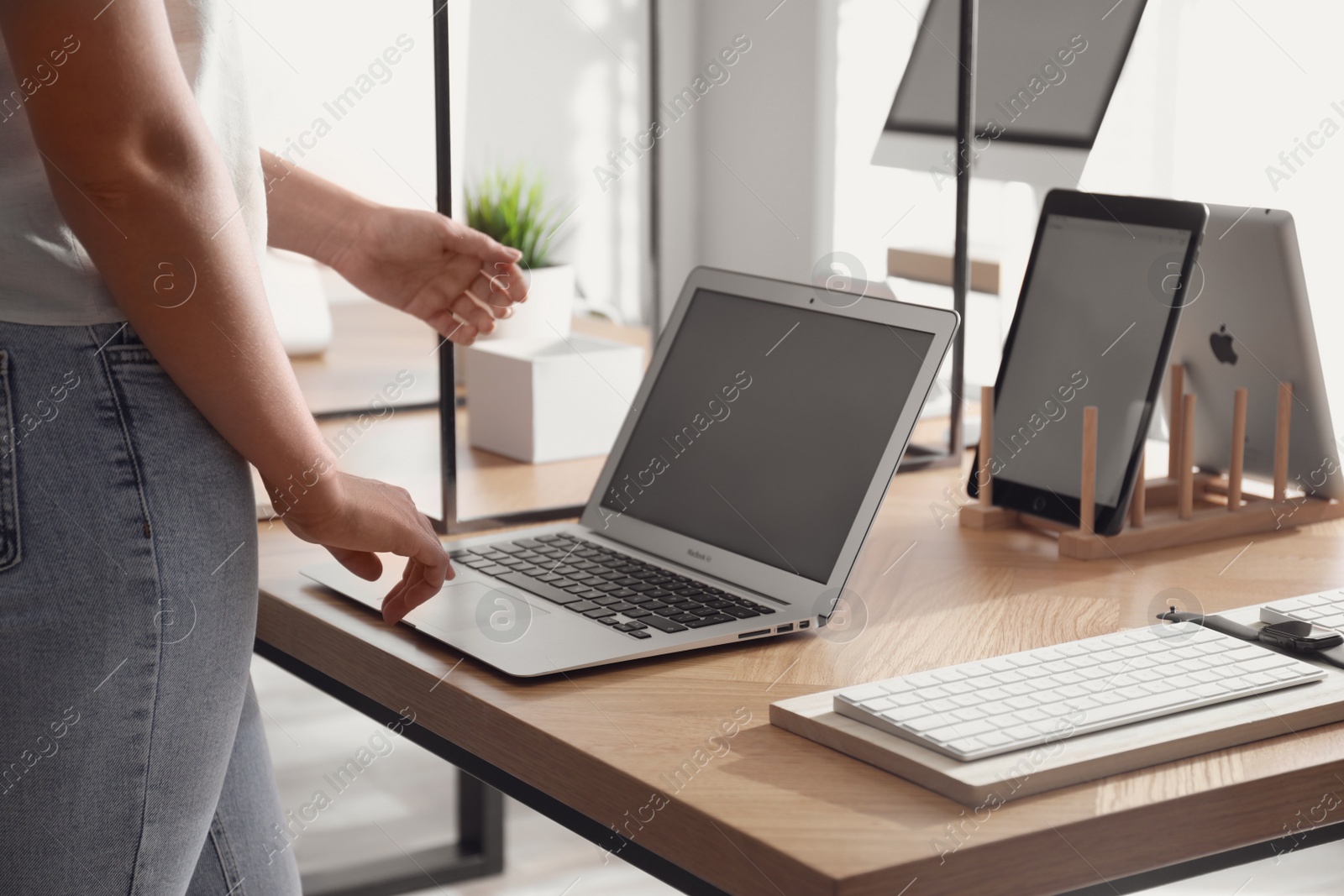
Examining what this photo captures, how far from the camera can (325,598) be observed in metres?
1.05

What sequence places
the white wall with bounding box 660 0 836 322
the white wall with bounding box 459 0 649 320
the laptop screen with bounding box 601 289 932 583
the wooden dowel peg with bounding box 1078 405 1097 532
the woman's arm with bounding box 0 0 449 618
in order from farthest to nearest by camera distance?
the white wall with bounding box 459 0 649 320 → the white wall with bounding box 660 0 836 322 → the wooden dowel peg with bounding box 1078 405 1097 532 → the laptop screen with bounding box 601 289 932 583 → the woman's arm with bounding box 0 0 449 618

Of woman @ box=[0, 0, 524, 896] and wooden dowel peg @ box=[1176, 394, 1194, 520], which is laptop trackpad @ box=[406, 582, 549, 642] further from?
wooden dowel peg @ box=[1176, 394, 1194, 520]

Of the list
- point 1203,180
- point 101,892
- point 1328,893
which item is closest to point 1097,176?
point 1203,180

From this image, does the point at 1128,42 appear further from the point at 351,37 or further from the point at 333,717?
the point at 333,717

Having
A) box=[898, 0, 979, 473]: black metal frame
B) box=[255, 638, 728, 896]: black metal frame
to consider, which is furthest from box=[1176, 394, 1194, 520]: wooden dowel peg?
box=[255, 638, 728, 896]: black metal frame

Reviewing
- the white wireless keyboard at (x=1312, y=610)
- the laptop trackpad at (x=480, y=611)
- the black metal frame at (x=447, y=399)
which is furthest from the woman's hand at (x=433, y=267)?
the white wireless keyboard at (x=1312, y=610)

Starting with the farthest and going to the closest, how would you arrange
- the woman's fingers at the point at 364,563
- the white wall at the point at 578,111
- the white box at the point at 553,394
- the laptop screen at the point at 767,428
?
1. the white wall at the point at 578,111
2. the white box at the point at 553,394
3. the laptop screen at the point at 767,428
4. the woman's fingers at the point at 364,563

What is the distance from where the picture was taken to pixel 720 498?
1.07 meters

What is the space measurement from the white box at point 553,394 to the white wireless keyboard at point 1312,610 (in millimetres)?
751

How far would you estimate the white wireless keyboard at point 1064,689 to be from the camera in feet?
2.31

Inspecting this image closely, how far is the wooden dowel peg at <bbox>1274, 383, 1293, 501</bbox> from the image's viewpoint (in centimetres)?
124

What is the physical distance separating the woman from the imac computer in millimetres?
986

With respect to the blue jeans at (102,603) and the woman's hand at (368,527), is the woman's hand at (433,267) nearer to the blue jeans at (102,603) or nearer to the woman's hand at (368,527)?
the woman's hand at (368,527)

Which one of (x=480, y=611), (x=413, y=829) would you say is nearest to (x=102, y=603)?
(x=480, y=611)
